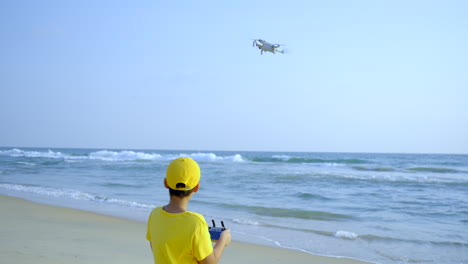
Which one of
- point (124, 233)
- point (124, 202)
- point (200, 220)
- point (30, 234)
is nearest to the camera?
point (200, 220)

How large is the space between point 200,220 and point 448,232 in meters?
7.62

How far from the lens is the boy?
84.9 inches

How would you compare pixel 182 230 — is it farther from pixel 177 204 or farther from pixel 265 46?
pixel 265 46

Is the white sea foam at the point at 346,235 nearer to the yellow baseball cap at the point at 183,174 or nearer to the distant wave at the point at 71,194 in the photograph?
the distant wave at the point at 71,194

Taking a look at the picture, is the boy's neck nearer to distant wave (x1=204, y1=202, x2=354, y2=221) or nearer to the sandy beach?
the sandy beach

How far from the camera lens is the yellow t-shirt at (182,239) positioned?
215 centimetres

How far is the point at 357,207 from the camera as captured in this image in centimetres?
1129

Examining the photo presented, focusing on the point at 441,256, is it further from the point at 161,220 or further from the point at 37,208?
the point at 37,208

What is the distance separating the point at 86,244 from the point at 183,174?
14.4ft

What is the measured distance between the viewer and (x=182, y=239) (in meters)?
2.16

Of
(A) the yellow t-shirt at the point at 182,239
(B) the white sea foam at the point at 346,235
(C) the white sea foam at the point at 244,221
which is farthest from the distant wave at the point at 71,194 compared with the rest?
(A) the yellow t-shirt at the point at 182,239

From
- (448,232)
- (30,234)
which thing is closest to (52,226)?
(30,234)

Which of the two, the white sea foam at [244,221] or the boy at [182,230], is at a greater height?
the boy at [182,230]

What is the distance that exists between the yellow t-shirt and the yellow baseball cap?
0.14 meters
